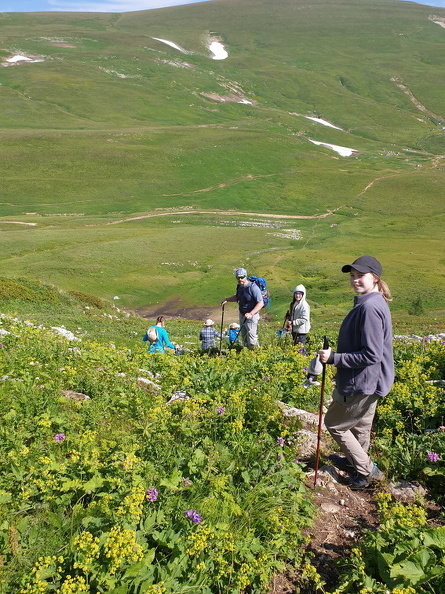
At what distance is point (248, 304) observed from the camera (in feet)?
41.4

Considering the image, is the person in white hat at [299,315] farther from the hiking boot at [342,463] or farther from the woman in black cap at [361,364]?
the woman in black cap at [361,364]

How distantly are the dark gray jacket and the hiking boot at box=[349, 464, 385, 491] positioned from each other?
118 cm

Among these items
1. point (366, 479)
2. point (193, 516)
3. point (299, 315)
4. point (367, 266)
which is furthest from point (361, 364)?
point (299, 315)

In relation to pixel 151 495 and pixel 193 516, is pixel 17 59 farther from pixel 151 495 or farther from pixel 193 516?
pixel 193 516

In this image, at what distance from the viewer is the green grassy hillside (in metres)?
48.0

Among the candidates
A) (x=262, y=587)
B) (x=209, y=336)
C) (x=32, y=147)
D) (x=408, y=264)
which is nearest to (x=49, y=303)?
(x=209, y=336)

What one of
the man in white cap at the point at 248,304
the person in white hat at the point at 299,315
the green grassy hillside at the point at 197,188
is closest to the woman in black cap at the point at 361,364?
the man in white cap at the point at 248,304

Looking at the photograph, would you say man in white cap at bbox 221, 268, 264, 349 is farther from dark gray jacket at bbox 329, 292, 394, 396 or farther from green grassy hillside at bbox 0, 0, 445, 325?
green grassy hillside at bbox 0, 0, 445, 325

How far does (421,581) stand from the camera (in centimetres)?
381

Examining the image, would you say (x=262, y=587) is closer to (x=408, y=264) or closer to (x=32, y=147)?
(x=408, y=264)

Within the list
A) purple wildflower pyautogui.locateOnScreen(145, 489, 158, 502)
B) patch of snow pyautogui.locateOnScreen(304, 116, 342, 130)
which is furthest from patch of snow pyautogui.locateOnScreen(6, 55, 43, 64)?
purple wildflower pyautogui.locateOnScreen(145, 489, 158, 502)

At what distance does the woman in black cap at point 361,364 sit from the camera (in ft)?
18.4

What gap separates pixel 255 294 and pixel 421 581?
887 cm

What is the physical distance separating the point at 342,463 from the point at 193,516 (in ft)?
9.63
